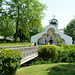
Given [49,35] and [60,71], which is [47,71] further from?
[49,35]

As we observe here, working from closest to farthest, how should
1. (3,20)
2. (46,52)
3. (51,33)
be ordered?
(46,52) < (3,20) < (51,33)

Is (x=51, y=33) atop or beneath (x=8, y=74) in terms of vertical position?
atop

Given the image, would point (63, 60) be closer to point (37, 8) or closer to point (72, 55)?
point (72, 55)

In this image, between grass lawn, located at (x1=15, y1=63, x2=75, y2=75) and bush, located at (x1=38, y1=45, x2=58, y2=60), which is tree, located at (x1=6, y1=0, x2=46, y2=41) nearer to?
bush, located at (x1=38, y1=45, x2=58, y2=60)

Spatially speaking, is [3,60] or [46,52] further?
[46,52]

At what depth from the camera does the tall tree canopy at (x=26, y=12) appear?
2877cm

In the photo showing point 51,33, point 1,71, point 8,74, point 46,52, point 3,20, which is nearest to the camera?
point 1,71

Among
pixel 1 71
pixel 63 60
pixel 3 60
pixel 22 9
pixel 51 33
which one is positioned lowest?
pixel 63 60

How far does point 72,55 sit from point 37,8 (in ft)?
60.2

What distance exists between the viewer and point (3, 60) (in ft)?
18.4

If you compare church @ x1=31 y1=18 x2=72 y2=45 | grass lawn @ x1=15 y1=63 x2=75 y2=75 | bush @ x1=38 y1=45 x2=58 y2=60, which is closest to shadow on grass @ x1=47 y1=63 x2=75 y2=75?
grass lawn @ x1=15 y1=63 x2=75 y2=75

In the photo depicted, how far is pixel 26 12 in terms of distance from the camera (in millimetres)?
29406

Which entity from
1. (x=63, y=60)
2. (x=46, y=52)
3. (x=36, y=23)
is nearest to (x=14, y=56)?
(x=46, y=52)

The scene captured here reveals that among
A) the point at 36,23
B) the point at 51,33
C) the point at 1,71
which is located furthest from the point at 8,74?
the point at 51,33
